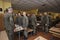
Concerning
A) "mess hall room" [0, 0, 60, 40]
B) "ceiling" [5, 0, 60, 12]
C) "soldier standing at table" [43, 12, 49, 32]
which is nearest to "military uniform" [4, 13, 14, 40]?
"mess hall room" [0, 0, 60, 40]

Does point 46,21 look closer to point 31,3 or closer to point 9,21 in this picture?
point 31,3

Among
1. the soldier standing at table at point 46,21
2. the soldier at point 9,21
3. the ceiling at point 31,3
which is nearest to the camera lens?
the soldier at point 9,21

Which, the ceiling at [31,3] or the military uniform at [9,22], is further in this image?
the ceiling at [31,3]

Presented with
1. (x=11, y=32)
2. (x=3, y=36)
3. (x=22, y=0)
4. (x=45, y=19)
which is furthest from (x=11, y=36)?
(x=45, y=19)

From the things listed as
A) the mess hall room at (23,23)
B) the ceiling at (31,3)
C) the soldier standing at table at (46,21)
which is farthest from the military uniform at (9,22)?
the soldier standing at table at (46,21)

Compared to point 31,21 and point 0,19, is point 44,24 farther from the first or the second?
point 0,19

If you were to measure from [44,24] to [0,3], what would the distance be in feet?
9.21

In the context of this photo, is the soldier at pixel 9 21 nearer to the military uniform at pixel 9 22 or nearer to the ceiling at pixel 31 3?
the military uniform at pixel 9 22

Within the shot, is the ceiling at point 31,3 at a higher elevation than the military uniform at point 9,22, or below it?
higher

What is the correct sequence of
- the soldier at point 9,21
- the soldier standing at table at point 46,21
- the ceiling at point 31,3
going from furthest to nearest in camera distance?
1. the soldier standing at table at point 46,21
2. the ceiling at point 31,3
3. the soldier at point 9,21

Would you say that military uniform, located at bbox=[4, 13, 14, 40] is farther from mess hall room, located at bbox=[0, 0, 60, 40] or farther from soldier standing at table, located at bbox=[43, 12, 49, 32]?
soldier standing at table, located at bbox=[43, 12, 49, 32]

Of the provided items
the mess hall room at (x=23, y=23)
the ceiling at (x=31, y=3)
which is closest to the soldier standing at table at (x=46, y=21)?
the mess hall room at (x=23, y=23)

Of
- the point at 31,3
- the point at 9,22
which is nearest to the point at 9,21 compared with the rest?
the point at 9,22

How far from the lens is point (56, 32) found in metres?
3.80
